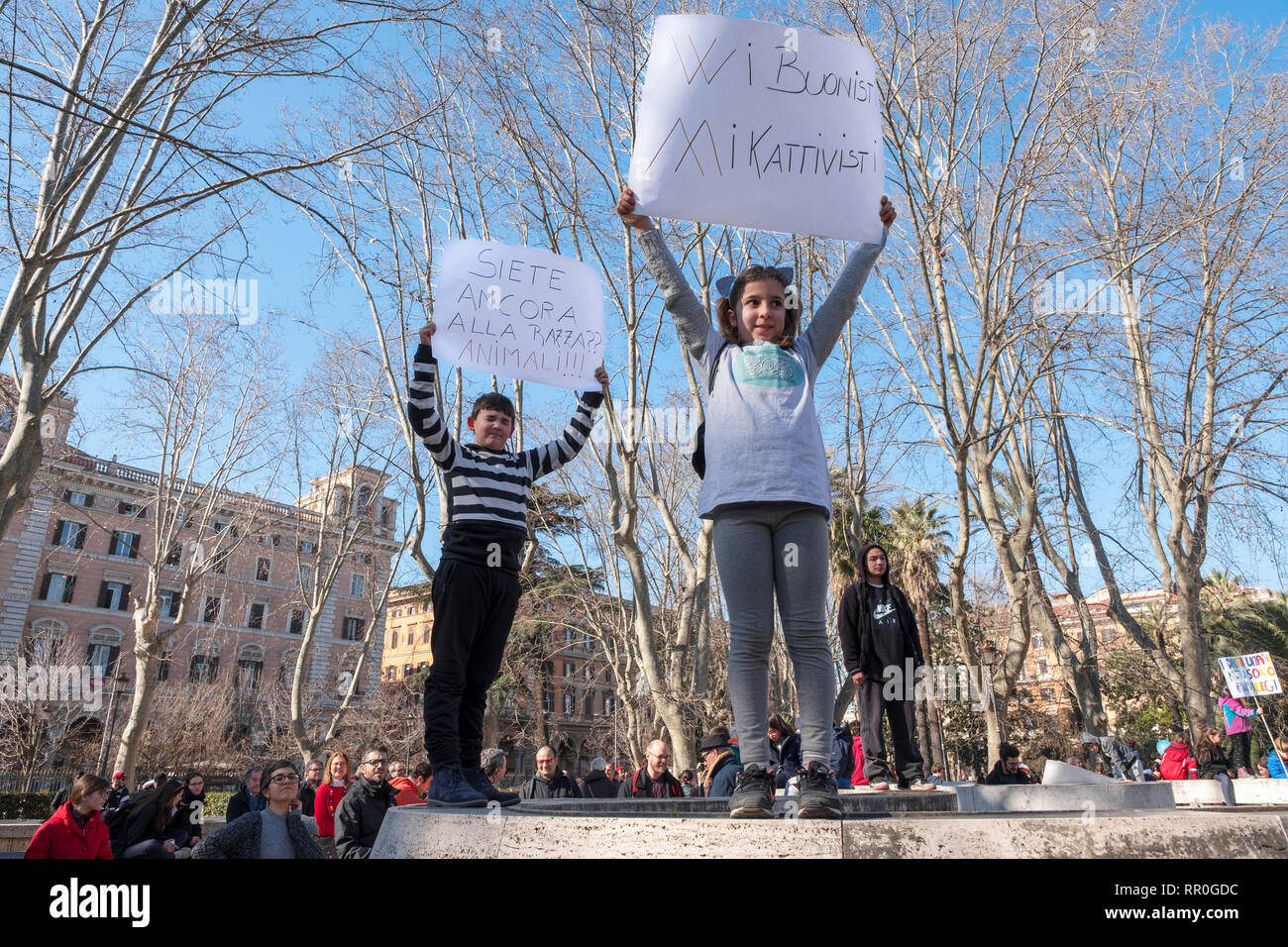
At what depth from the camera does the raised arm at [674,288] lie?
341cm

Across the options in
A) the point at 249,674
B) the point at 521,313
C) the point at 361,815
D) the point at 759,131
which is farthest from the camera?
the point at 249,674

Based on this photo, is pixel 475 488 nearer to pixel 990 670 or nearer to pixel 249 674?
pixel 990 670

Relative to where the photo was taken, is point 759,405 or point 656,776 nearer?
point 759,405

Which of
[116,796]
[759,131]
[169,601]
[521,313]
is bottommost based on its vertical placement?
[116,796]

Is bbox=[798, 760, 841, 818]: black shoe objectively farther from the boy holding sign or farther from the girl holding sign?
the boy holding sign

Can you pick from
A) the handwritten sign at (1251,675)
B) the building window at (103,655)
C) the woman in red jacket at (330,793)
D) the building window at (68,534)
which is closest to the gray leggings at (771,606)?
the woman in red jacket at (330,793)

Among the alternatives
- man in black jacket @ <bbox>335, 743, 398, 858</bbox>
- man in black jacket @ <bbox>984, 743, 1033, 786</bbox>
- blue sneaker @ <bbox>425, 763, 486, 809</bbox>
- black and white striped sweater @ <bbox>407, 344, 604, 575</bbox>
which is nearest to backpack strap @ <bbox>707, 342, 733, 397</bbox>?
black and white striped sweater @ <bbox>407, 344, 604, 575</bbox>

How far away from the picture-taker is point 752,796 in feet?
8.31

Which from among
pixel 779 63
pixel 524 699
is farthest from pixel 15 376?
pixel 524 699

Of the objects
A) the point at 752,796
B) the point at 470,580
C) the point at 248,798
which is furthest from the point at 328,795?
the point at 752,796

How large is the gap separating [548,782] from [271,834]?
4.18 metres

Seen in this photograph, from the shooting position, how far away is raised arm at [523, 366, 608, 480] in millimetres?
4297
